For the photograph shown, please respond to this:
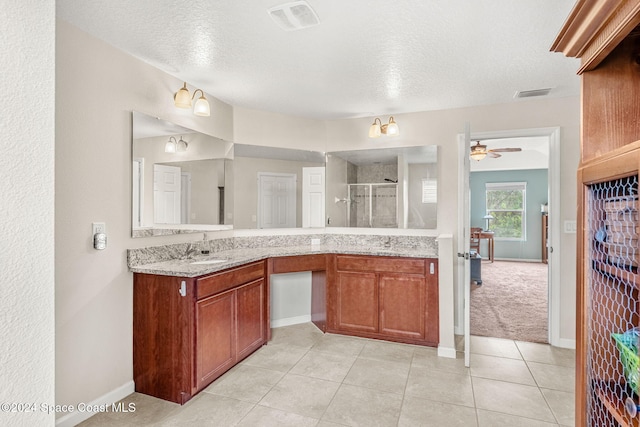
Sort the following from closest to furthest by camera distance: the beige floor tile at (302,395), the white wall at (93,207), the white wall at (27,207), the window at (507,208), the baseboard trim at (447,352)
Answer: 1. the white wall at (27,207)
2. the white wall at (93,207)
3. the beige floor tile at (302,395)
4. the baseboard trim at (447,352)
5. the window at (507,208)

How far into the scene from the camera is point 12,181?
2.53 feet

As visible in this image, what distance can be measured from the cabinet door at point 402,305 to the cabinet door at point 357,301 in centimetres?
9

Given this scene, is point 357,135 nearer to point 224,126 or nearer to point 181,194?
point 224,126

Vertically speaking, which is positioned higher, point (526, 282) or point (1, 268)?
point (1, 268)

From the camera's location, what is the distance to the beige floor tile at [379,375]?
242 cm

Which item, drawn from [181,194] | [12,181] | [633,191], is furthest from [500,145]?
[12,181]

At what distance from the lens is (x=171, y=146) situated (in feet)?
8.90

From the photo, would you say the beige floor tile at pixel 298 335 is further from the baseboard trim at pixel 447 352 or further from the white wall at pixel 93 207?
the white wall at pixel 93 207

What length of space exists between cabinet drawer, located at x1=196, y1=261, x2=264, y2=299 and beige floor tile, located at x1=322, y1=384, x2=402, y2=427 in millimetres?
1079

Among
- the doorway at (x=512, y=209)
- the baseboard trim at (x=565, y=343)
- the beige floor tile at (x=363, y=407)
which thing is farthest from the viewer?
the doorway at (x=512, y=209)

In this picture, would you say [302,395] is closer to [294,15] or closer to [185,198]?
[185,198]

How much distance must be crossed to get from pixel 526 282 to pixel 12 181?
6.71m

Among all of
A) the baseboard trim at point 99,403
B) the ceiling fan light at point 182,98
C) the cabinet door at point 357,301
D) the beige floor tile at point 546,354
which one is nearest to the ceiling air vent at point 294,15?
the ceiling fan light at point 182,98

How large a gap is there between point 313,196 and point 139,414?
2.49 meters
